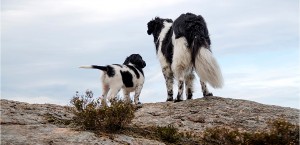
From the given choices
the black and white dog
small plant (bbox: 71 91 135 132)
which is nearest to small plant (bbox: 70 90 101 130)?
small plant (bbox: 71 91 135 132)

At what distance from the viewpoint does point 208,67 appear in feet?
33.8

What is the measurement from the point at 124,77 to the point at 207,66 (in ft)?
8.94

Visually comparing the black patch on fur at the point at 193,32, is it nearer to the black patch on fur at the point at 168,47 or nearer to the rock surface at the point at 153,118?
the black patch on fur at the point at 168,47

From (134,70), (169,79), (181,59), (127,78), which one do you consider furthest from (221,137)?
(134,70)

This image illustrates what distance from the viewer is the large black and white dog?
1038cm

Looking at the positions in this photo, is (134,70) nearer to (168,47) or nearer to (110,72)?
(110,72)

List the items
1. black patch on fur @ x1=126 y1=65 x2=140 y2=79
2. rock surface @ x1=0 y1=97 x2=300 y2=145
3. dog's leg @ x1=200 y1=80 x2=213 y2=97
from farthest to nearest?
black patch on fur @ x1=126 y1=65 x2=140 y2=79, dog's leg @ x1=200 y1=80 x2=213 y2=97, rock surface @ x1=0 y1=97 x2=300 y2=145

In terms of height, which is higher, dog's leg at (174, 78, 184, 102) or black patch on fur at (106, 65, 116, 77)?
black patch on fur at (106, 65, 116, 77)

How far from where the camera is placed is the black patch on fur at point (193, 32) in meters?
10.5

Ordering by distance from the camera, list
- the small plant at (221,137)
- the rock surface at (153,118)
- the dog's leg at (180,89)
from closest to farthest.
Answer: the rock surface at (153,118)
the small plant at (221,137)
the dog's leg at (180,89)

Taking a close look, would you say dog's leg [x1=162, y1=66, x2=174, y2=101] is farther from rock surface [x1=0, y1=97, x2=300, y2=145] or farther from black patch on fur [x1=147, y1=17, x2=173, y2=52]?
rock surface [x1=0, y1=97, x2=300, y2=145]

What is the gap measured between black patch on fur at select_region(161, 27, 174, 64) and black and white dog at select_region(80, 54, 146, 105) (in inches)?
45.8

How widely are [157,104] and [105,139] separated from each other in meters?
3.64

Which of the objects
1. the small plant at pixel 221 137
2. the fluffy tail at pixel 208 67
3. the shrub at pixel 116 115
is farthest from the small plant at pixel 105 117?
the fluffy tail at pixel 208 67
